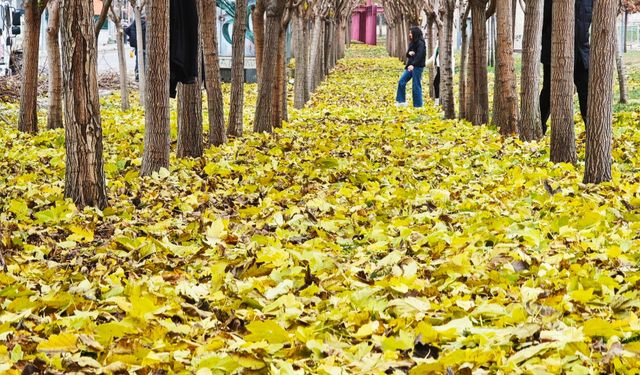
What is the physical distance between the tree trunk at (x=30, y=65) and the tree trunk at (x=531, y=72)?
6852mm

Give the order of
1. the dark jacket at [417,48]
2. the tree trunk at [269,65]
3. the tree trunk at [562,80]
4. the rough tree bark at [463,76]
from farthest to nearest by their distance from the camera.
Result: the dark jacket at [417,48] < the rough tree bark at [463,76] < the tree trunk at [269,65] < the tree trunk at [562,80]

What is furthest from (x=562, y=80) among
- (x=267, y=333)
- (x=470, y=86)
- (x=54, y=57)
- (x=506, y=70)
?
(x=54, y=57)

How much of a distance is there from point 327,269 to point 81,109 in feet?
10.6

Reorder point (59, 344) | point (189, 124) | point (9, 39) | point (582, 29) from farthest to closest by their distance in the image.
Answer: point (9, 39), point (189, 124), point (582, 29), point (59, 344)

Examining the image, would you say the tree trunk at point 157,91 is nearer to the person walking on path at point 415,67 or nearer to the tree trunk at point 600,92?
the tree trunk at point 600,92

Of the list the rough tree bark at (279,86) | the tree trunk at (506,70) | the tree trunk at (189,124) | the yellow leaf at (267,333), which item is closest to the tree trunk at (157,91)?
the tree trunk at (189,124)

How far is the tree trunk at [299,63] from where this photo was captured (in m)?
21.4

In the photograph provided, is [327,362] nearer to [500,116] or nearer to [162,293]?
[162,293]

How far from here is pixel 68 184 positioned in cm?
855

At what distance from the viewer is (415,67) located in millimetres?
22188

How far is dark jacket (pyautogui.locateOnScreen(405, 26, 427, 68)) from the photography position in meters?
22.1

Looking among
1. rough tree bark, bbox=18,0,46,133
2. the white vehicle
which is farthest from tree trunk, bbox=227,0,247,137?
the white vehicle

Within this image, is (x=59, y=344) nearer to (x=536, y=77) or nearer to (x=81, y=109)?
(x=81, y=109)

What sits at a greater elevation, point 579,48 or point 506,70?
point 579,48
